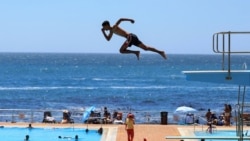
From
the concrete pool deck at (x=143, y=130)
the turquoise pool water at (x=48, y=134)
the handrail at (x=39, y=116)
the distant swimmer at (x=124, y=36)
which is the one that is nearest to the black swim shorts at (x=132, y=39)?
the distant swimmer at (x=124, y=36)

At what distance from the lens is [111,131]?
29328mm

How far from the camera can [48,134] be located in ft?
96.8

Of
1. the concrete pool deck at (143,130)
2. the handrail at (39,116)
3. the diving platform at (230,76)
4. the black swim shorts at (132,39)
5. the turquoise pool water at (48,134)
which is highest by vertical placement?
the black swim shorts at (132,39)

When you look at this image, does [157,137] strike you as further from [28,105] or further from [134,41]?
[28,105]

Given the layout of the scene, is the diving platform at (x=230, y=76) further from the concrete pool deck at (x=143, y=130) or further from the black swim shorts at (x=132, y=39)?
the concrete pool deck at (x=143, y=130)

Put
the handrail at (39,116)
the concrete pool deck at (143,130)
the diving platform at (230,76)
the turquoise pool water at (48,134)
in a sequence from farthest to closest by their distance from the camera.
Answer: the handrail at (39,116) < the turquoise pool water at (48,134) < the concrete pool deck at (143,130) < the diving platform at (230,76)

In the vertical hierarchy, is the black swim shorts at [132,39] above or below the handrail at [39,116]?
above

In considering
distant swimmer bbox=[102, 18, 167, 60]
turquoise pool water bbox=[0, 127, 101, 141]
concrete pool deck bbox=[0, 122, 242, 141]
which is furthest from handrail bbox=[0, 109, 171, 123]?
distant swimmer bbox=[102, 18, 167, 60]

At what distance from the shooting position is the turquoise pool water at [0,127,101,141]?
92.5 ft

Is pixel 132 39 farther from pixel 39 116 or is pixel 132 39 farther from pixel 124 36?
pixel 39 116

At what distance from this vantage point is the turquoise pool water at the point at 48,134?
28203 mm

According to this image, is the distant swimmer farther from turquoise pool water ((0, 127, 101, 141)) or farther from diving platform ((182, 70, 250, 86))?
turquoise pool water ((0, 127, 101, 141))

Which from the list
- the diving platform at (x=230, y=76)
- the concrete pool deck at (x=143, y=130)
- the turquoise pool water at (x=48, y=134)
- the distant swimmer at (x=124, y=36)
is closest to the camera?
the distant swimmer at (x=124, y=36)

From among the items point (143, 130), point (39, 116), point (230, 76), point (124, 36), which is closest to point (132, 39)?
point (124, 36)
